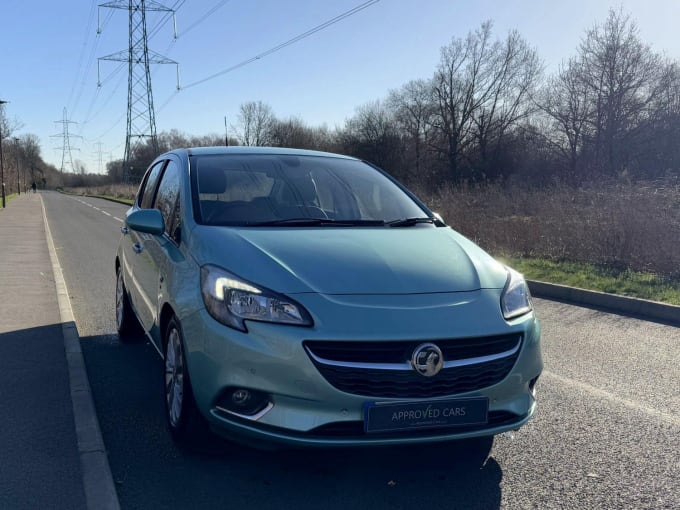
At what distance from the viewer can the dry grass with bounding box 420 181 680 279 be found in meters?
10.0

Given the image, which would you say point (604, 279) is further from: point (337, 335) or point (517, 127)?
point (517, 127)

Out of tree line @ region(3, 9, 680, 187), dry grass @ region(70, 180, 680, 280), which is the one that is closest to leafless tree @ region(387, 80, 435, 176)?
tree line @ region(3, 9, 680, 187)

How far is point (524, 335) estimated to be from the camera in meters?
3.03

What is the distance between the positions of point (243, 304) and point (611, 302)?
6.47 meters

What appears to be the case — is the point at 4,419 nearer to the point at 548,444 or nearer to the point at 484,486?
the point at 484,486

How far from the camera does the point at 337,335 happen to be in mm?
2695

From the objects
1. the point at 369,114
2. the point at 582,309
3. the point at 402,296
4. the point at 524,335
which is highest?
the point at 369,114

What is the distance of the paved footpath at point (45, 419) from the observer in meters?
2.92

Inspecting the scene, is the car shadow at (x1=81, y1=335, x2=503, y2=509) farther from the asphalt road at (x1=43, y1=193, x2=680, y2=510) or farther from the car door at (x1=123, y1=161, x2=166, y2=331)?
the car door at (x1=123, y1=161, x2=166, y2=331)

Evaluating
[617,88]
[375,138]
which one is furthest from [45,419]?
[375,138]

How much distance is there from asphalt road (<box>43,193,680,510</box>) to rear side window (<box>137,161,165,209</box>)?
56.9 inches

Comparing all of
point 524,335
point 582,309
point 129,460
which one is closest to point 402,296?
point 524,335

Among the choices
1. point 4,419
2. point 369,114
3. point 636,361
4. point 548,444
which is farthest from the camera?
point 369,114

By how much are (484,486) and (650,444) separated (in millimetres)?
1256
